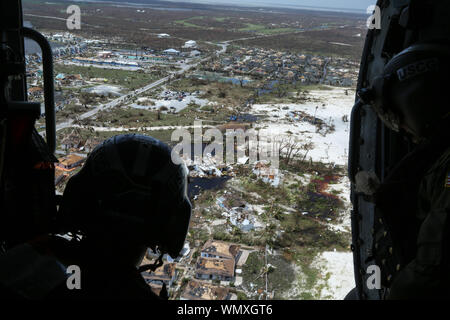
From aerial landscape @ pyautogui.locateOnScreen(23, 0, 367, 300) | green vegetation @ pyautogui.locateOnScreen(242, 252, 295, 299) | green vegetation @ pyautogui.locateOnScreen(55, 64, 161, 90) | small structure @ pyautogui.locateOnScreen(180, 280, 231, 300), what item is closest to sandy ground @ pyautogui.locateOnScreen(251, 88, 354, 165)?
aerial landscape @ pyautogui.locateOnScreen(23, 0, 367, 300)

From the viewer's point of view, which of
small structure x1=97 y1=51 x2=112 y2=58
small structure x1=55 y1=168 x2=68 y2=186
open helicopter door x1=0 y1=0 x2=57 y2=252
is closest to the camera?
open helicopter door x1=0 y1=0 x2=57 y2=252

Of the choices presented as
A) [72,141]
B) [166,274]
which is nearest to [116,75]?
[72,141]

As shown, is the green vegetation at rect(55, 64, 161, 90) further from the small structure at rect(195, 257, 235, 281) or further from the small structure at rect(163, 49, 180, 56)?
the small structure at rect(195, 257, 235, 281)

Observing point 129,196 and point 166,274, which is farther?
point 166,274

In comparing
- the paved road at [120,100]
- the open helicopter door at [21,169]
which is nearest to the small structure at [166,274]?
the open helicopter door at [21,169]

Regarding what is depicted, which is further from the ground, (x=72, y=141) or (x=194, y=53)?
(x=194, y=53)

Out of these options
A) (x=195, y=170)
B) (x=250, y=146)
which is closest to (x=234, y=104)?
(x=250, y=146)

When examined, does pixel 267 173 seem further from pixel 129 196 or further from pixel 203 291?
pixel 129 196
